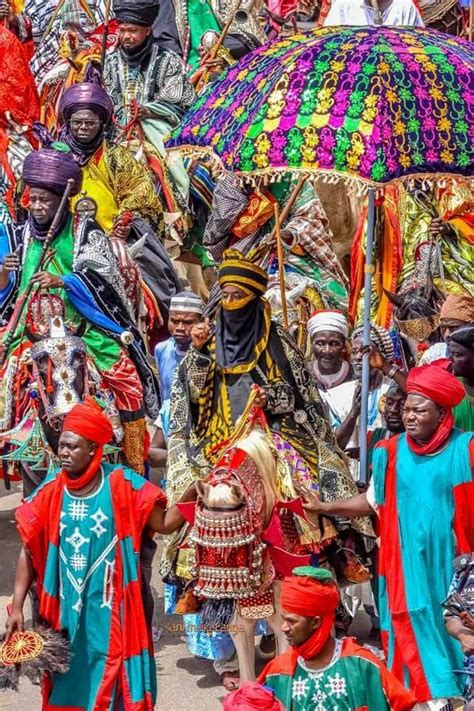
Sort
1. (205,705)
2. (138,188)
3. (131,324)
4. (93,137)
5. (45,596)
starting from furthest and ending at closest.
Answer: (138,188) < (93,137) < (131,324) < (205,705) < (45,596)

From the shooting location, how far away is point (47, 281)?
1045 centimetres

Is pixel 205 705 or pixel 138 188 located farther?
pixel 138 188

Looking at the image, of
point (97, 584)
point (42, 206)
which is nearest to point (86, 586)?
point (97, 584)

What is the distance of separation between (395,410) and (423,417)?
1508 mm

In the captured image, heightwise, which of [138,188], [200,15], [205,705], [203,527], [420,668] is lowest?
[205,705]

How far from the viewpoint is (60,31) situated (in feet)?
56.0

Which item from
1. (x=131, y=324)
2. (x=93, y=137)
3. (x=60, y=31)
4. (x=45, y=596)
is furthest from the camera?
(x=60, y=31)

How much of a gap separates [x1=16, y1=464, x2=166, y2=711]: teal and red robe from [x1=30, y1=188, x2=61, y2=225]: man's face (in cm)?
260

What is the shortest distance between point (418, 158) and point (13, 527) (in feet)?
14.2

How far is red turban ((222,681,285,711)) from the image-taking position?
654 centimetres

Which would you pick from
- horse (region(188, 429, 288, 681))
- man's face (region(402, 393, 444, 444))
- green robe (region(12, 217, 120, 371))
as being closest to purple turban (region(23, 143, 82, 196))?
green robe (region(12, 217, 120, 371))

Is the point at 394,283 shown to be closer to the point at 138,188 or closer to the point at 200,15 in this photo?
the point at 138,188

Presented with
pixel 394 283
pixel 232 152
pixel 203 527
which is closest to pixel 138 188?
pixel 394 283

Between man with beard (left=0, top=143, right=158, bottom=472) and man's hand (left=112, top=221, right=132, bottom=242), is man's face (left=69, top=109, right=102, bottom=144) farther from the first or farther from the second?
man with beard (left=0, top=143, right=158, bottom=472)
